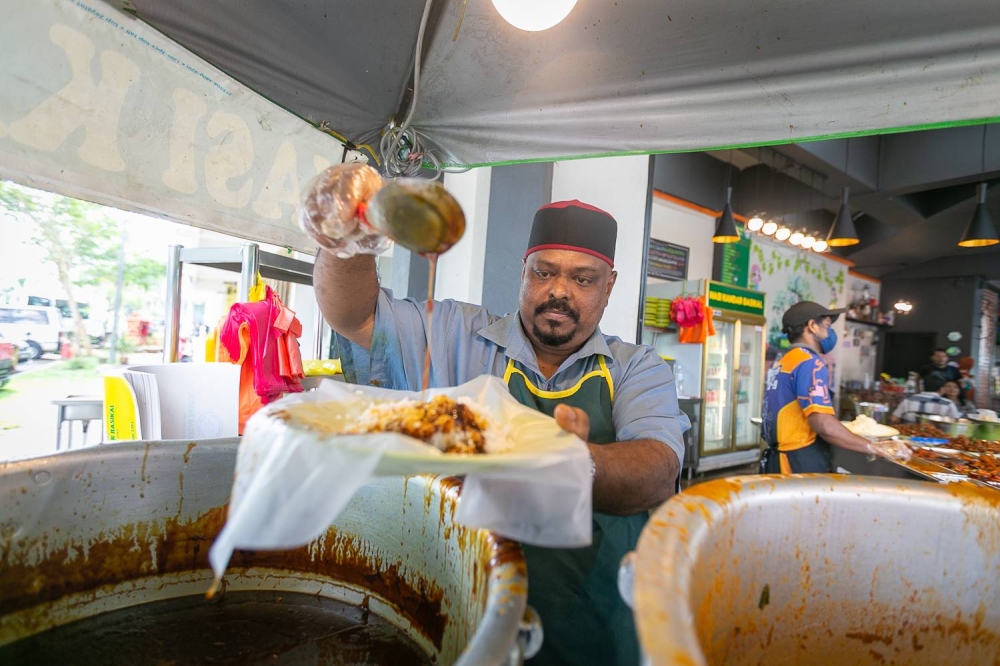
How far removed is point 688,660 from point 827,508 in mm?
620

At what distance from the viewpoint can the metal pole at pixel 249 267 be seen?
2.63 meters

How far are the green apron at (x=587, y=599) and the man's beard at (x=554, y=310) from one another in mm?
463

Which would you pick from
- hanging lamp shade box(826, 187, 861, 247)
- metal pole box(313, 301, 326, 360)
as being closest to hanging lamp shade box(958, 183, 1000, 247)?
hanging lamp shade box(826, 187, 861, 247)

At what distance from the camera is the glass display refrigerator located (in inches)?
240

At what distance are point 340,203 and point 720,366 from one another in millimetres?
6718

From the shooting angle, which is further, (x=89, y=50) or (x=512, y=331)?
(x=512, y=331)

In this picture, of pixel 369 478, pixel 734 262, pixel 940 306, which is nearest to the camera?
pixel 369 478

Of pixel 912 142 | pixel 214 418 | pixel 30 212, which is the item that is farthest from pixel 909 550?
pixel 912 142

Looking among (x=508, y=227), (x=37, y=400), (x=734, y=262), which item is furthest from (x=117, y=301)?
(x=734, y=262)

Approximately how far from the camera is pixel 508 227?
3.11 meters

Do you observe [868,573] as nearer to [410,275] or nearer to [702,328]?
[410,275]

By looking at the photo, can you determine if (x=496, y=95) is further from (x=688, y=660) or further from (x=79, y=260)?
(x=79, y=260)

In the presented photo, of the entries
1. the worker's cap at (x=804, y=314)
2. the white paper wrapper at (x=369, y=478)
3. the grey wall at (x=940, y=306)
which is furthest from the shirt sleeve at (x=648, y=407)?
the grey wall at (x=940, y=306)

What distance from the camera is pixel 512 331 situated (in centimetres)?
170
